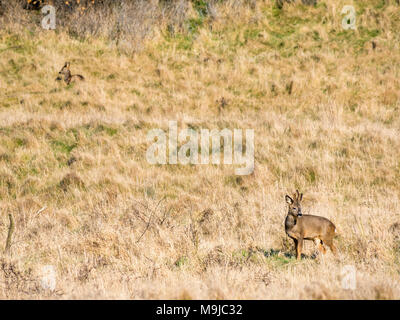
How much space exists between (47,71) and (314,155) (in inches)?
427

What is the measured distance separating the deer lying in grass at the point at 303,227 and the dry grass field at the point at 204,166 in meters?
0.20

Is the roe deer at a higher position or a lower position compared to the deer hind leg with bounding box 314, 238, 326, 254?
higher

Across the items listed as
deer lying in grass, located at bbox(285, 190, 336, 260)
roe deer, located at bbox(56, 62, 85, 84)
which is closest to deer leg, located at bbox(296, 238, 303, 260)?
deer lying in grass, located at bbox(285, 190, 336, 260)

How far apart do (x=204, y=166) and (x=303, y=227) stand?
5.98 metres

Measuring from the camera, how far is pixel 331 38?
20.7 metres

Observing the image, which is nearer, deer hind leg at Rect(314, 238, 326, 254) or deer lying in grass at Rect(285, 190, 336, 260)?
deer lying in grass at Rect(285, 190, 336, 260)

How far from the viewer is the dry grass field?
17.7ft

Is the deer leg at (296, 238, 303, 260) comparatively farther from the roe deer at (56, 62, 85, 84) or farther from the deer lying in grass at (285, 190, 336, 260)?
the roe deer at (56, 62, 85, 84)

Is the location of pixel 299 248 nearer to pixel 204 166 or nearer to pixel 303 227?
pixel 303 227

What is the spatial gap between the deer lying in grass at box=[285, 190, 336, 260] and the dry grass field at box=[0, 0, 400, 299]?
20cm

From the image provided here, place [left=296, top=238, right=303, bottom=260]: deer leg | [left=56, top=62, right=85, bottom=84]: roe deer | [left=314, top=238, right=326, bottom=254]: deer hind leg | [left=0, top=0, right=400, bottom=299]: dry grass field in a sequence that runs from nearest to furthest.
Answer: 1. [left=0, top=0, right=400, bottom=299]: dry grass field
2. [left=296, top=238, right=303, bottom=260]: deer leg
3. [left=314, top=238, right=326, bottom=254]: deer hind leg
4. [left=56, top=62, right=85, bottom=84]: roe deer

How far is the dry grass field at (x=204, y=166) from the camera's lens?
5406mm
